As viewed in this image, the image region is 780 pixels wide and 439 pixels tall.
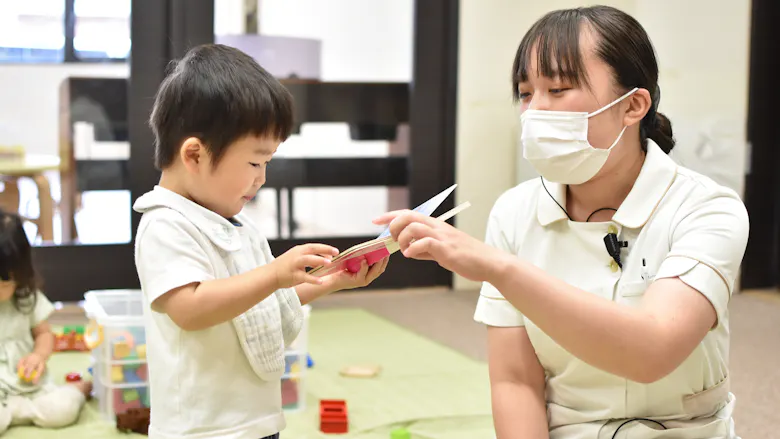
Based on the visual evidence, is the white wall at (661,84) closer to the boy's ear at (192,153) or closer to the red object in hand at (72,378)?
the red object in hand at (72,378)

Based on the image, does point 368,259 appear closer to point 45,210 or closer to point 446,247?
point 446,247

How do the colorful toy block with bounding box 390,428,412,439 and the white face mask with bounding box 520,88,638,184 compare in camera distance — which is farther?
the colorful toy block with bounding box 390,428,412,439

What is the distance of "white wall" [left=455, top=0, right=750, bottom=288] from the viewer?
3.85 m

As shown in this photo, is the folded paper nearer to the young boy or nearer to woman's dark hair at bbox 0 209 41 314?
the young boy

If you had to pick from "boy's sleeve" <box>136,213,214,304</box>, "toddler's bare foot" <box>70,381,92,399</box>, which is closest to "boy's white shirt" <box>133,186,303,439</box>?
"boy's sleeve" <box>136,213,214,304</box>

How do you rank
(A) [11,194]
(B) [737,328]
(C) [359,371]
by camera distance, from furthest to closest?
(A) [11,194] → (B) [737,328] → (C) [359,371]

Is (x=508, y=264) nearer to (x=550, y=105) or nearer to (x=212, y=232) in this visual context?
(x=550, y=105)

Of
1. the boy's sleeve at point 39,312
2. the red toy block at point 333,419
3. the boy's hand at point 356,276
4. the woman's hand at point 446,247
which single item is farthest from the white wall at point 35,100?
the woman's hand at point 446,247

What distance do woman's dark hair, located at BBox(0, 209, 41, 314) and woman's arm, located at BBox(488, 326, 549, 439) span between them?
1.40m

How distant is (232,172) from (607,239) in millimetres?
550

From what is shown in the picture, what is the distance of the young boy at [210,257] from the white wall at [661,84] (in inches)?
105

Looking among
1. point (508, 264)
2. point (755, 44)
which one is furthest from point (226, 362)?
point (755, 44)

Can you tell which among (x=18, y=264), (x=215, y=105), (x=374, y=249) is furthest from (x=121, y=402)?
(x=374, y=249)

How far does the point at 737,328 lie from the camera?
3232 mm
